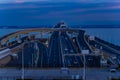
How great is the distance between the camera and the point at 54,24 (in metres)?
6.42

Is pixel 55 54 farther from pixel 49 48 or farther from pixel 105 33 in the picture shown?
pixel 105 33

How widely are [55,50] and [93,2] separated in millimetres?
916

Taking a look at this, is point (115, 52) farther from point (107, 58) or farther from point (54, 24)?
point (54, 24)

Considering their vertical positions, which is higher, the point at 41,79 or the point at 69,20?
the point at 69,20

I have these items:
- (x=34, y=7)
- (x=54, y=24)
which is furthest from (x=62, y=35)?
(x=34, y=7)

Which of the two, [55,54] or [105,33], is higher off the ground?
[105,33]

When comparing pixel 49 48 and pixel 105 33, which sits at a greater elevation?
pixel 105 33

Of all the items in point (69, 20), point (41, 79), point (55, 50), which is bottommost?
point (41, 79)

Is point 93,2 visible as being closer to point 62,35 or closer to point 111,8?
point 111,8

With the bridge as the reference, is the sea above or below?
above

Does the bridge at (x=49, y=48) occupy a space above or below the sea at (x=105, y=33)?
below

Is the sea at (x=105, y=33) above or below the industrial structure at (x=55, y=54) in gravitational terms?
above

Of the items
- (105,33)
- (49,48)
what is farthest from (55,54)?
(105,33)

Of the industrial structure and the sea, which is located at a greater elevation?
the sea
